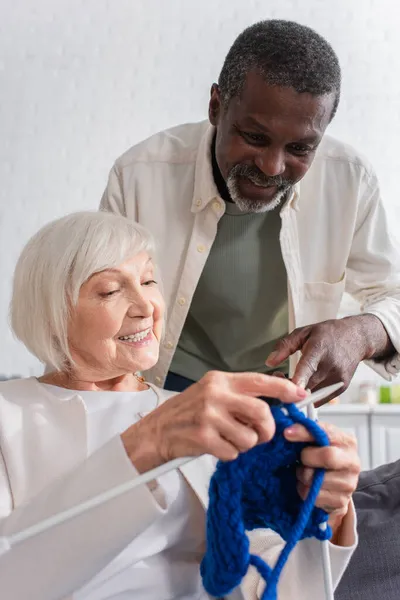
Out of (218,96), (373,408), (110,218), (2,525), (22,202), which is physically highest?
(218,96)

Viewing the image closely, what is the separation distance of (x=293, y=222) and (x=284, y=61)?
0.40m

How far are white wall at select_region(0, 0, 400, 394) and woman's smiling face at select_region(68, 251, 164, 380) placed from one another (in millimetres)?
2401

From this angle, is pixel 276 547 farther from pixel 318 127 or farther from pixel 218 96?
pixel 218 96

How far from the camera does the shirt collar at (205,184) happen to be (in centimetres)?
170

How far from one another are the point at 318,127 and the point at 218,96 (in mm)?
271

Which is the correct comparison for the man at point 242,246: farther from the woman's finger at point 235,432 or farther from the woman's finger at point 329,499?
the woman's finger at point 235,432

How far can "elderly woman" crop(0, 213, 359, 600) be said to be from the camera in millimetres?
844

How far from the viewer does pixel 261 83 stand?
4.74 ft

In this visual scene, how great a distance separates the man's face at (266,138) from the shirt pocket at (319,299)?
27cm

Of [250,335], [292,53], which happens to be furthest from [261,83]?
[250,335]

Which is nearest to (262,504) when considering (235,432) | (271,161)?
(235,432)

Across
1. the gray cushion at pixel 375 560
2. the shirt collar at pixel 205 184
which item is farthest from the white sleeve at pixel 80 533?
the shirt collar at pixel 205 184

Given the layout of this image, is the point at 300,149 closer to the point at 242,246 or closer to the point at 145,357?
the point at 242,246

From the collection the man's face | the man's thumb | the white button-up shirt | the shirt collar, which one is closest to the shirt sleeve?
the white button-up shirt
